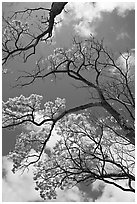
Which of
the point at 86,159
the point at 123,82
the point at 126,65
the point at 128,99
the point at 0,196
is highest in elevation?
the point at 126,65

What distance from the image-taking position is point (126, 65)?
21.5 ft

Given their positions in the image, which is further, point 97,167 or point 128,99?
point 128,99

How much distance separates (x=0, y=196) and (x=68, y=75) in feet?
11.5

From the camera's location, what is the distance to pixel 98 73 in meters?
6.53

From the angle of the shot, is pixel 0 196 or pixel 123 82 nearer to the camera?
pixel 0 196

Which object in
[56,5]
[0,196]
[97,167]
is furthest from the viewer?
[97,167]

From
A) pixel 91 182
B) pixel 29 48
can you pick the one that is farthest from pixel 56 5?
pixel 91 182

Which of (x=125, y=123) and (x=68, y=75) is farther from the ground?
(x=68, y=75)

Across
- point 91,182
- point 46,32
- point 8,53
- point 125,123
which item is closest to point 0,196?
point 91,182

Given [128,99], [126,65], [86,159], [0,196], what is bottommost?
[0,196]

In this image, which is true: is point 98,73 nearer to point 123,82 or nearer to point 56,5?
point 123,82

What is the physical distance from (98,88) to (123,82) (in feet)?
2.53

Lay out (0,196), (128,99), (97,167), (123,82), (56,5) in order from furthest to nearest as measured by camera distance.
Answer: (123,82) → (128,99) → (97,167) → (56,5) → (0,196)

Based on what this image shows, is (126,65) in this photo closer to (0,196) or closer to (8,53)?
(8,53)
